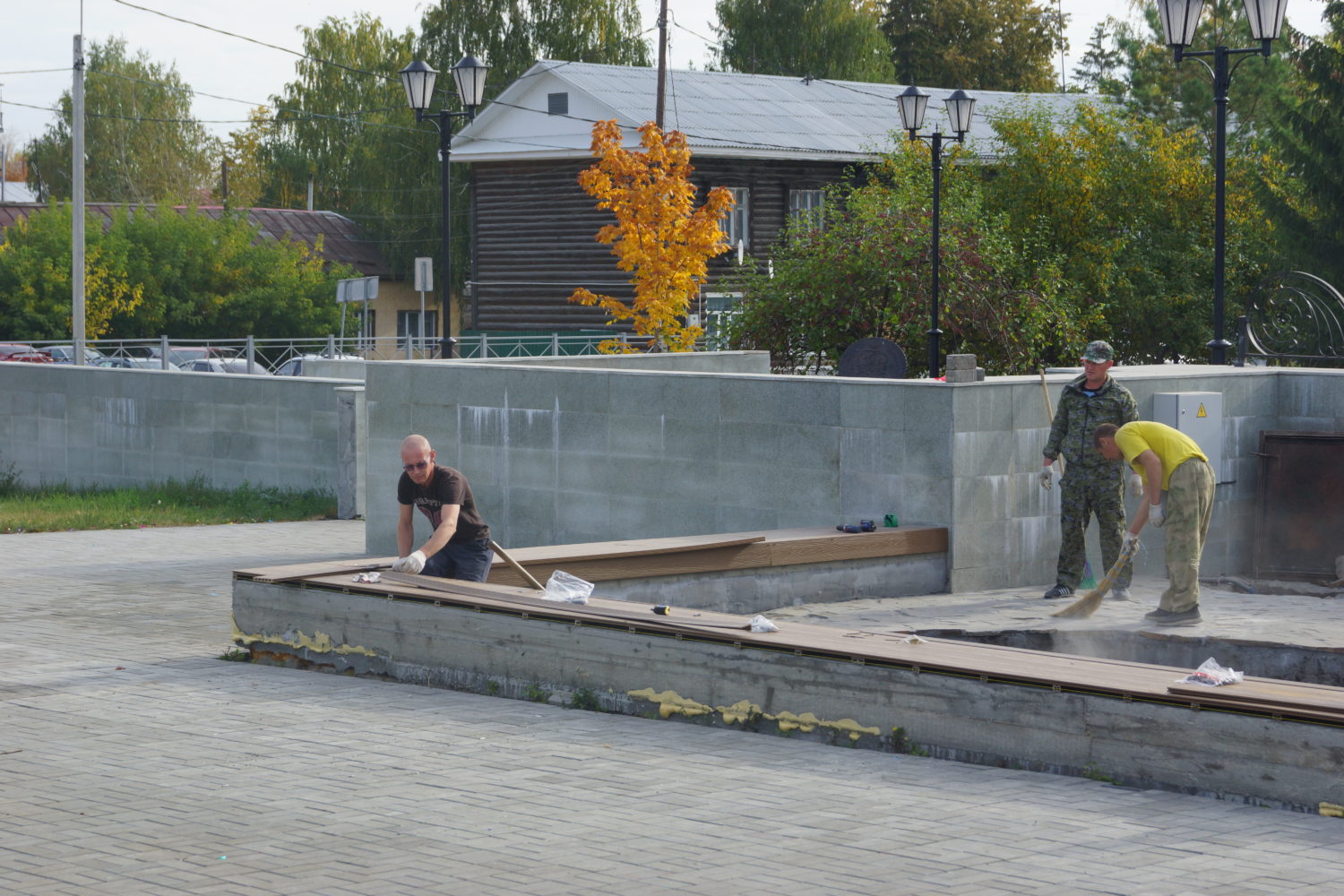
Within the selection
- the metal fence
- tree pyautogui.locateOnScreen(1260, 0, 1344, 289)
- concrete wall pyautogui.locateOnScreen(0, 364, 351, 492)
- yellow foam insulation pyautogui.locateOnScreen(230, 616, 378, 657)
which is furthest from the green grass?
tree pyautogui.locateOnScreen(1260, 0, 1344, 289)

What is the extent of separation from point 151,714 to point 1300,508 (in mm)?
9341

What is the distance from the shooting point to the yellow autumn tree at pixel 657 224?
99.6ft

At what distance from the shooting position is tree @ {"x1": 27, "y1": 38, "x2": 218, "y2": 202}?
7894 centimetres

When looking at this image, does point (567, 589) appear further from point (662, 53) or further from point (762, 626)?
point (662, 53)

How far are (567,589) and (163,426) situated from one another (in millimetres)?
13676

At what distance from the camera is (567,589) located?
32.9ft

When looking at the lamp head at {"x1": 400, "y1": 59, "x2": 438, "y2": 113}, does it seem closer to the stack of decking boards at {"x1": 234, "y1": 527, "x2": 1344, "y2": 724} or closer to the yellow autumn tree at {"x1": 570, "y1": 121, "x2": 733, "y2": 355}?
the yellow autumn tree at {"x1": 570, "y1": 121, "x2": 733, "y2": 355}

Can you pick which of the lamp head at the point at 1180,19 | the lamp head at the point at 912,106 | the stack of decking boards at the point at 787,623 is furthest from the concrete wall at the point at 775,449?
the lamp head at the point at 912,106

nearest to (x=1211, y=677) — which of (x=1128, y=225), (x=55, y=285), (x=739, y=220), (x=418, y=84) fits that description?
(x=418, y=84)

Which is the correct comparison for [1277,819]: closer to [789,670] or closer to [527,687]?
[789,670]

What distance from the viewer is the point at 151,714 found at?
30.5 feet

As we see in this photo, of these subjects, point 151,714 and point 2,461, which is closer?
point 151,714

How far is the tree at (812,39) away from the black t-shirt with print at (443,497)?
173ft

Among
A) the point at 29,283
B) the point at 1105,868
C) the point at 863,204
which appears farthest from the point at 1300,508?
the point at 29,283
